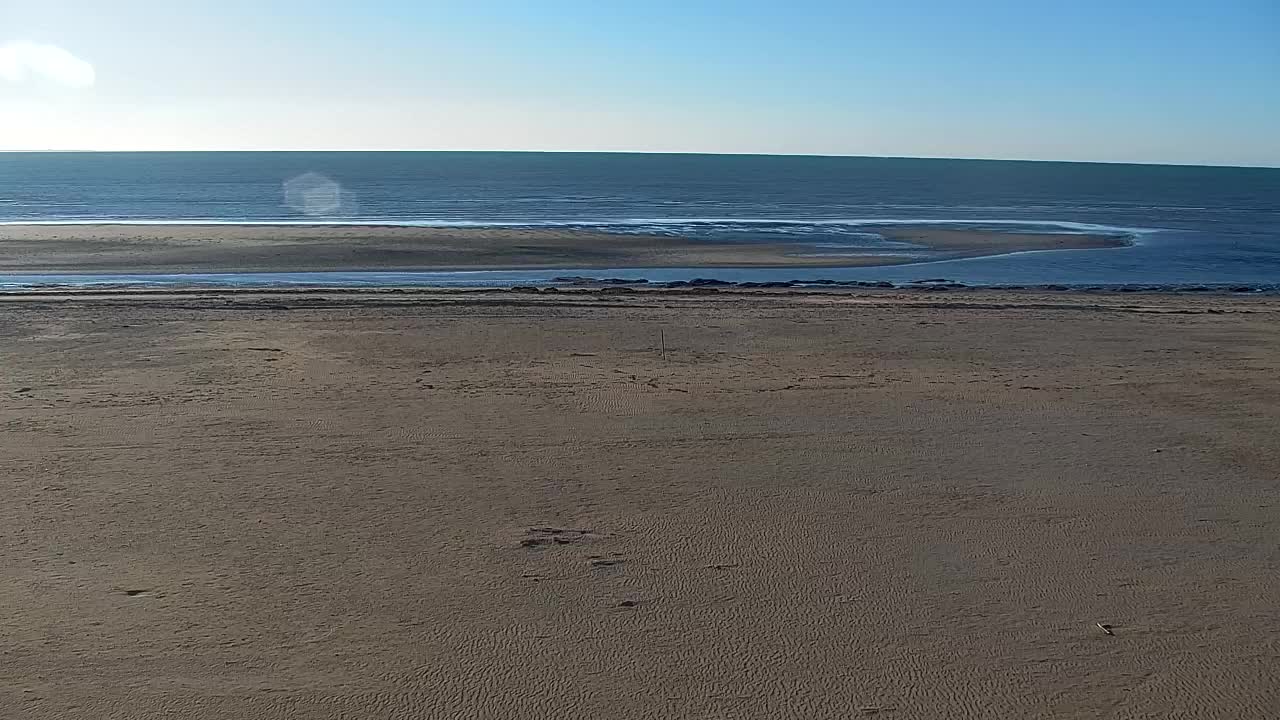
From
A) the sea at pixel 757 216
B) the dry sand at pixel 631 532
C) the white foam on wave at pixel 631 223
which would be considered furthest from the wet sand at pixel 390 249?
the dry sand at pixel 631 532

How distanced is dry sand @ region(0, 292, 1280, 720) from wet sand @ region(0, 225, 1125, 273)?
17770 mm

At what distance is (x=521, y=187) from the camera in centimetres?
10469

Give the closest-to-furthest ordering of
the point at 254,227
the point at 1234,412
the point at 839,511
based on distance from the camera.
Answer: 1. the point at 839,511
2. the point at 1234,412
3. the point at 254,227

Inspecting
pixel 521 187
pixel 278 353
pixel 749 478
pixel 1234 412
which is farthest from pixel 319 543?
pixel 521 187

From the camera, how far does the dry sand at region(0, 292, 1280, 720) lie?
6.91 meters

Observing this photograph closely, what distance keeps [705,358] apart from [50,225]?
4417 cm

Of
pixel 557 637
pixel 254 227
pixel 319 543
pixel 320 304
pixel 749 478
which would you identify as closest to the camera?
pixel 557 637

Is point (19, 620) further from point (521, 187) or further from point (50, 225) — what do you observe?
point (521, 187)

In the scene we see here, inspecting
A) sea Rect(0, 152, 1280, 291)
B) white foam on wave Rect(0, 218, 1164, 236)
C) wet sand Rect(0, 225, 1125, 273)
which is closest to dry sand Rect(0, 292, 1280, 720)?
sea Rect(0, 152, 1280, 291)

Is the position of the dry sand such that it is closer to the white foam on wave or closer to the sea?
the sea

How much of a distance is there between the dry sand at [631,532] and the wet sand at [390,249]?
58.3ft

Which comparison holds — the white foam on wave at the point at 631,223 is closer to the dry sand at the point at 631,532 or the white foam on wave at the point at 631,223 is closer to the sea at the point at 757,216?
Answer: the sea at the point at 757,216

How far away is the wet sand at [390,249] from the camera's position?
3516 centimetres

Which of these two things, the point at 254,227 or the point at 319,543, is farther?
the point at 254,227
